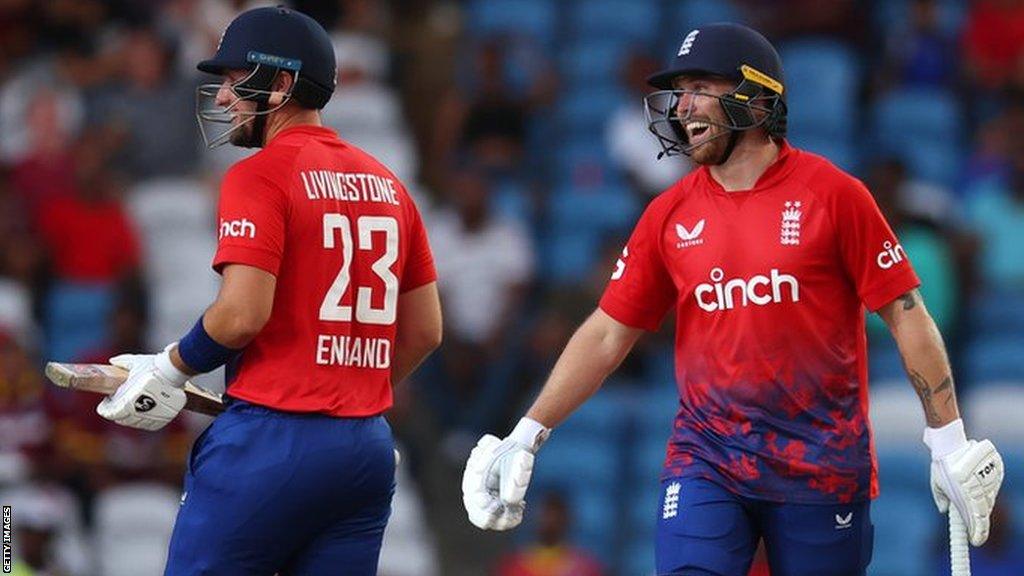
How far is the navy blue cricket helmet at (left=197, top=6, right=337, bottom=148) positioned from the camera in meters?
6.71

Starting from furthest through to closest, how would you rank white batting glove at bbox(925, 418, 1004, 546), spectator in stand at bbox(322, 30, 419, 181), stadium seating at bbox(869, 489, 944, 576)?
spectator in stand at bbox(322, 30, 419, 181), stadium seating at bbox(869, 489, 944, 576), white batting glove at bbox(925, 418, 1004, 546)

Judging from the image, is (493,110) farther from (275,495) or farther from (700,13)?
(275,495)

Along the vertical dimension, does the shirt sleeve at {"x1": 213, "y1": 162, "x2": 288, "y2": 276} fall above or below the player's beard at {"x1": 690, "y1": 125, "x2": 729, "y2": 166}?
below

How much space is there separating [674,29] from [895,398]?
3752mm

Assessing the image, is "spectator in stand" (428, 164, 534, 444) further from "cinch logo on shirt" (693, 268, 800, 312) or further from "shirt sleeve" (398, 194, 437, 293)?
"cinch logo on shirt" (693, 268, 800, 312)

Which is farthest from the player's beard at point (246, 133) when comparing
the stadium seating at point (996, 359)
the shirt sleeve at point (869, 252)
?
the stadium seating at point (996, 359)

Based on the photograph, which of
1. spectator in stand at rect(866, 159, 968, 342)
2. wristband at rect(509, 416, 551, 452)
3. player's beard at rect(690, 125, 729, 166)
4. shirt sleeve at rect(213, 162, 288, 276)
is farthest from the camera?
spectator in stand at rect(866, 159, 968, 342)

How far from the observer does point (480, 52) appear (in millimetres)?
14422

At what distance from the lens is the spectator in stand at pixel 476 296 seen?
12594 mm

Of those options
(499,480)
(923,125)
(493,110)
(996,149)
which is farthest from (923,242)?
(499,480)

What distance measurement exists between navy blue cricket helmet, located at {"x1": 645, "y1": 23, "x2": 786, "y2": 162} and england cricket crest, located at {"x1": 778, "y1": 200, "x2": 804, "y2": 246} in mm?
303

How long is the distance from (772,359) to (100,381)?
203 centimetres

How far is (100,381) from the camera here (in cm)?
659

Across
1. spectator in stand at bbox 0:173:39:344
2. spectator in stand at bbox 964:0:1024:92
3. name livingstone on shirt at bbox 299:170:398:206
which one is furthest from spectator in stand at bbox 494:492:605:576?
name livingstone on shirt at bbox 299:170:398:206
